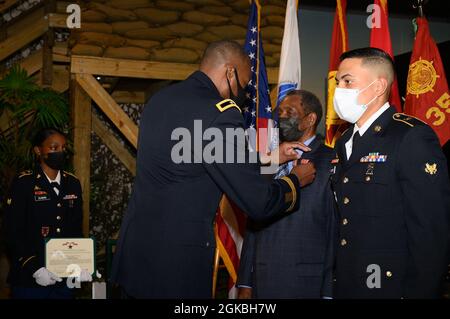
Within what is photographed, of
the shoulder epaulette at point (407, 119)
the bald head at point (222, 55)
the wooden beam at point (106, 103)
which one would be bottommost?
the shoulder epaulette at point (407, 119)

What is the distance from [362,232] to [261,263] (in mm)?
765

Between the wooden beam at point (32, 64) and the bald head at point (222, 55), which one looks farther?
the wooden beam at point (32, 64)

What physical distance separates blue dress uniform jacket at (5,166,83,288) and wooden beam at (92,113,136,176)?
9.63ft

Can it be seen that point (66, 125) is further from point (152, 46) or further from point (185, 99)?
point (185, 99)

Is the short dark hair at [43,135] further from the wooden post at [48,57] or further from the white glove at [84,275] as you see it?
the wooden post at [48,57]

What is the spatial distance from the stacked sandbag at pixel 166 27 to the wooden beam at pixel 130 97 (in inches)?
93.0

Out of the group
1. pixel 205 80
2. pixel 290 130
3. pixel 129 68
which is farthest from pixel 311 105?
pixel 129 68

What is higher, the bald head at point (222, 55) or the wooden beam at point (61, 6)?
the wooden beam at point (61, 6)

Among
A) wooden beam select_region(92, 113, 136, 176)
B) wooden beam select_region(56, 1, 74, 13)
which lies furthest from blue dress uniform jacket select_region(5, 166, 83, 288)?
wooden beam select_region(92, 113, 136, 176)

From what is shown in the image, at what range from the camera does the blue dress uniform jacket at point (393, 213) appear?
6.86 ft

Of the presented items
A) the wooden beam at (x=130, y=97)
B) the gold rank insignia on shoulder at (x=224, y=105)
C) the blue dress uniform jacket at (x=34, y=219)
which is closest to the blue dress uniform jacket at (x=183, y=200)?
the gold rank insignia on shoulder at (x=224, y=105)

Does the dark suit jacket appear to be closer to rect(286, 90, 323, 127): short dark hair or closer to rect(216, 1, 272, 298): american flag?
rect(286, 90, 323, 127): short dark hair

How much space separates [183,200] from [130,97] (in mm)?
5878

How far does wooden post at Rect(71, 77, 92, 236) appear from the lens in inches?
214
